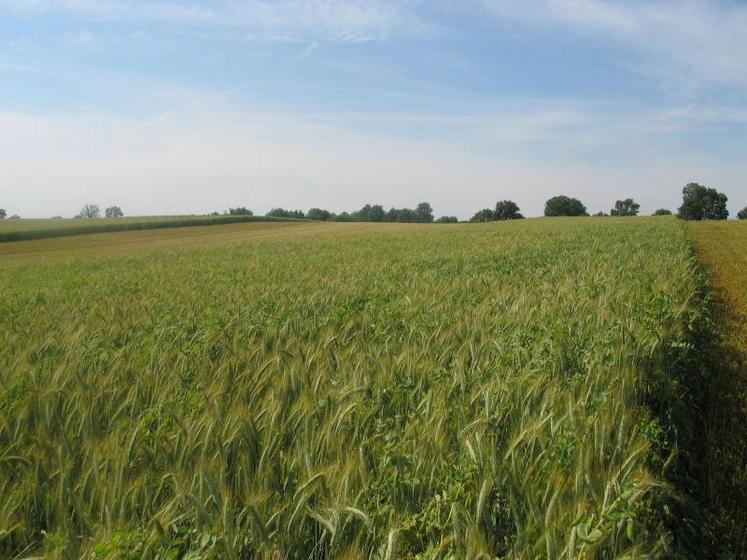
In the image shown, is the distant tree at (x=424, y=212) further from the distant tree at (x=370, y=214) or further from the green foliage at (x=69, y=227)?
the green foliage at (x=69, y=227)

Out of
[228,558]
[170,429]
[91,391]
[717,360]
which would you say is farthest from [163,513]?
[717,360]

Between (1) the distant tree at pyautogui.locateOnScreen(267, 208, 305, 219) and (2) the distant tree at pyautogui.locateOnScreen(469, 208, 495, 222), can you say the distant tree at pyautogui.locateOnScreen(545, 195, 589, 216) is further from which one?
(1) the distant tree at pyautogui.locateOnScreen(267, 208, 305, 219)

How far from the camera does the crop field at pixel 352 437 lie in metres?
1.88

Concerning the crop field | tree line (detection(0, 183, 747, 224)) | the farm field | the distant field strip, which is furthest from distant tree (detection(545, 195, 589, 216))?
the crop field

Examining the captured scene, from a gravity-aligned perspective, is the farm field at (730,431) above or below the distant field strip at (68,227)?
below

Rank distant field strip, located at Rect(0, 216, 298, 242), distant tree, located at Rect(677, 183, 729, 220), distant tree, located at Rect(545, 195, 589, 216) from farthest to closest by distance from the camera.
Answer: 1. distant tree, located at Rect(545, 195, 589, 216)
2. distant tree, located at Rect(677, 183, 729, 220)
3. distant field strip, located at Rect(0, 216, 298, 242)

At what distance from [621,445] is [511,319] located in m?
2.63

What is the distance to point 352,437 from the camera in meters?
2.62

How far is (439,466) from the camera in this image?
228 centimetres

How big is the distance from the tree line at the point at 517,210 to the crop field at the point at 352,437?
8581cm

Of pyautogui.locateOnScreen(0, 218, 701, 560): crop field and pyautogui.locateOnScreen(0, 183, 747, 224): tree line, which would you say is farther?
pyautogui.locateOnScreen(0, 183, 747, 224): tree line

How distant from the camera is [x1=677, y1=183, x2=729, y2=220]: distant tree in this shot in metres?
108

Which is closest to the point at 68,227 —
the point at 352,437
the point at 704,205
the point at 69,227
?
the point at 69,227

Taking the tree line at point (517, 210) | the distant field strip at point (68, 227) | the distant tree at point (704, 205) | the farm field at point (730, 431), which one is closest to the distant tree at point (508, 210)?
the tree line at point (517, 210)
